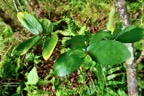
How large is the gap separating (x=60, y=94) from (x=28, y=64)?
1.31ft

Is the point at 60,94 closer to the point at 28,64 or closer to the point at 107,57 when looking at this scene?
the point at 28,64

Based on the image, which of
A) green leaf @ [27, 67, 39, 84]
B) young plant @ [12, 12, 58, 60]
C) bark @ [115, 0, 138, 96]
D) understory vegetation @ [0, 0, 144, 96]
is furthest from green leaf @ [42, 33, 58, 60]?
green leaf @ [27, 67, 39, 84]

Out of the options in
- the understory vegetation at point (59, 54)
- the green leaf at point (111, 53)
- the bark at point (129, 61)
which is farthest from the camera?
the understory vegetation at point (59, 54)

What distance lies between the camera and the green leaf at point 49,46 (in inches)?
10.7

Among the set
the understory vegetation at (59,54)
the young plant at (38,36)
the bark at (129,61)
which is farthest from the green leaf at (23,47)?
the understory vegetation at (59,54)

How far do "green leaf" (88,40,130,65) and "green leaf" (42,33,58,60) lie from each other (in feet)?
0.18

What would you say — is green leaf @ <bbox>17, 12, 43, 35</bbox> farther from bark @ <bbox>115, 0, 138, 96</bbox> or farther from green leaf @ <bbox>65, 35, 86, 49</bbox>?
bark @ <bbox>115, 0, 138, 96</bbox>

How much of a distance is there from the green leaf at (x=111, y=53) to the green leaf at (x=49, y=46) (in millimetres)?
55

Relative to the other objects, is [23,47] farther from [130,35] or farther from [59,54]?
[59,54]

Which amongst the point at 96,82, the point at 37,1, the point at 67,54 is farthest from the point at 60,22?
the point at 67,54

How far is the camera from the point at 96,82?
4.73ft

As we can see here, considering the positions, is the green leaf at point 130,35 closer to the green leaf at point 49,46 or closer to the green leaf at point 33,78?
the green leaf at point 49,46

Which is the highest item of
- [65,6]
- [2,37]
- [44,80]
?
[65,6]

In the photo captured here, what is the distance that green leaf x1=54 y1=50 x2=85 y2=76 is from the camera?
0.81 feet
